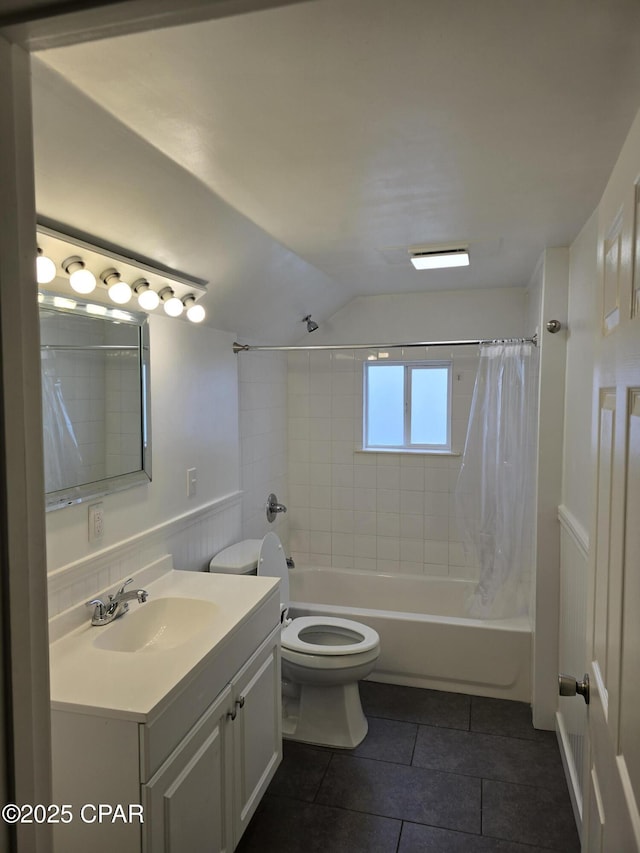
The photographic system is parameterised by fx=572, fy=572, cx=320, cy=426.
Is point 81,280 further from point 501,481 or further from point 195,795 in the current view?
point 501,481

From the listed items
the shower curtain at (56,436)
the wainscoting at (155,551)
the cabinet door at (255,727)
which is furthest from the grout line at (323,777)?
the shower curtain at (56,436)

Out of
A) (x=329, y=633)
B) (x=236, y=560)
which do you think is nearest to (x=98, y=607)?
(x=236, y=560)

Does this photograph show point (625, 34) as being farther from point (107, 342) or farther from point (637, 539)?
point (107, 342)

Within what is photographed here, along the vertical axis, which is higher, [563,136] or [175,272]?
[563,136]

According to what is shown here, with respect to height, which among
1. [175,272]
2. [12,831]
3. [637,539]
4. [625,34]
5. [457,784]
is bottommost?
[457,784]

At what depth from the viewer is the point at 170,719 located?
1.44 meters

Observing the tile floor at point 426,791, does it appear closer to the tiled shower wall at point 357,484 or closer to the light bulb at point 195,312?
the tiled shower wall at point 357,484

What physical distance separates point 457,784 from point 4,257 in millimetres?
2530

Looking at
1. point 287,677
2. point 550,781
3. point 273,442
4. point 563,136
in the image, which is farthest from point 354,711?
point 563,136

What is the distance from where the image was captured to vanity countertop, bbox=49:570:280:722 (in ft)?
4.56

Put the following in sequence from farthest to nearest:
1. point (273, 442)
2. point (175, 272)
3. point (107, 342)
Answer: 1. point (273, 442)
2. point (175, 272)
3. point (107, 342)

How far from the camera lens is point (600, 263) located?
1.08m

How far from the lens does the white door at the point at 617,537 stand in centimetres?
74

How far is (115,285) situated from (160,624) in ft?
3.87
